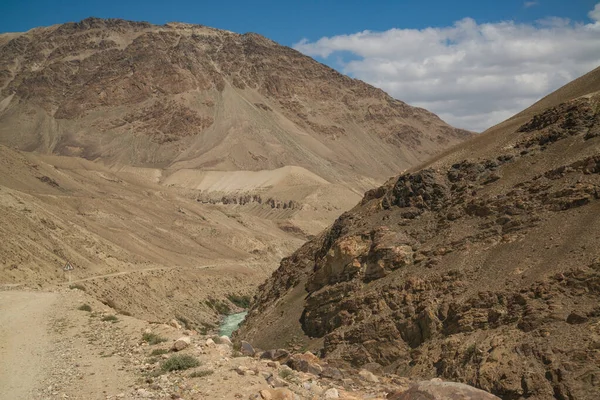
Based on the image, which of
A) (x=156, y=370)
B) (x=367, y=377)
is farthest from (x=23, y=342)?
(x=367, y=377)

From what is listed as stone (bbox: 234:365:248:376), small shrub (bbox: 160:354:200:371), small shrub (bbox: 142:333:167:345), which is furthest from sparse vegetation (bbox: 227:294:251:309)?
stone (bbox: 234:365:248:376)

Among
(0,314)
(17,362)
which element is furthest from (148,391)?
(0,314)

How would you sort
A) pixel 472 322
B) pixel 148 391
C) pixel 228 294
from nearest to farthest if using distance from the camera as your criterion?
pixel 148 391 < pixel 472 322 < pixel 228 294

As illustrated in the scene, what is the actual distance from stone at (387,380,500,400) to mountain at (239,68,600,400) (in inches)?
203

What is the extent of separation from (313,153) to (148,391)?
172 m

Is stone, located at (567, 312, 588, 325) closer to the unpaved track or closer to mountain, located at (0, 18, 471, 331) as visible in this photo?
the unpaved track

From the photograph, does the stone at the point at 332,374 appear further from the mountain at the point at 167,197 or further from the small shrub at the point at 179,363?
the mountain at the point at 167,197

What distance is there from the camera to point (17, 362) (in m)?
13.6

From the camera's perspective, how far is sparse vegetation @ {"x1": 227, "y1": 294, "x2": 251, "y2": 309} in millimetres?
56406

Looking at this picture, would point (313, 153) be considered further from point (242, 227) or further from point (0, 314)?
point (0, 314)

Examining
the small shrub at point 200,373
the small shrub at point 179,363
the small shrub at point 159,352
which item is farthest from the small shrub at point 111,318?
the small shrub at point 200,373

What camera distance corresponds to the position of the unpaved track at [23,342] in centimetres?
1184

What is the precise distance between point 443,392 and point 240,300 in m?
48.6

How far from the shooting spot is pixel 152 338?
45.4ft
